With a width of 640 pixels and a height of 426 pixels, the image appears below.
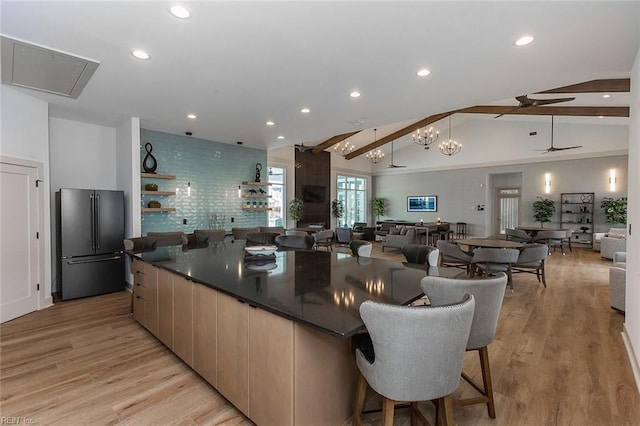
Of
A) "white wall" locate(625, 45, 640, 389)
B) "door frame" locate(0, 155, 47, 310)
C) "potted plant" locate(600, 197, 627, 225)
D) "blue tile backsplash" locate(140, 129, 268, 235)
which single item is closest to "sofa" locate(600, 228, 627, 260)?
"potted plant" locate(600, 197, 627, 225)

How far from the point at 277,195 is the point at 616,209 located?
10.3 meters

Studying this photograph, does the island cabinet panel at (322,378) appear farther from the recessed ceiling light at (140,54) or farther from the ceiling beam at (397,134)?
the ceiling beam at (397,134)

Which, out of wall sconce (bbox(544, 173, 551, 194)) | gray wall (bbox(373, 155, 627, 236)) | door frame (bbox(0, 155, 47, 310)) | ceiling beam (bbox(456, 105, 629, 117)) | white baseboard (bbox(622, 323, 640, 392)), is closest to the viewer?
white baseboard (bbox(622, 323, 640, 392))

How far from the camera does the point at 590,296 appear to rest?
4.68 m

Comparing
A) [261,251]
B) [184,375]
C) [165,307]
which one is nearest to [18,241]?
[165,307]

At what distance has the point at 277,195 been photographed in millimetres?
10133

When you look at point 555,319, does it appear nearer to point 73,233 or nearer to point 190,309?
point 190,309

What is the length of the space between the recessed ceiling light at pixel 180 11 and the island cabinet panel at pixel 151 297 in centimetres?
222

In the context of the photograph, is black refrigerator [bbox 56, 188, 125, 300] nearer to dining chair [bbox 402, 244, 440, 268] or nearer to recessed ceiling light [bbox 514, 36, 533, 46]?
dining chair [bbox 402, 244, 440, 268]

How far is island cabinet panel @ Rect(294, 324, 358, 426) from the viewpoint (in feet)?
5.25

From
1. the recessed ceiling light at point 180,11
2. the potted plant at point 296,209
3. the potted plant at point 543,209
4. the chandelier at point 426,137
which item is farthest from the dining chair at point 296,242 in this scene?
the potted plant at point 543,209

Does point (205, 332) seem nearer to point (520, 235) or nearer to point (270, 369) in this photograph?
point (270, 369)

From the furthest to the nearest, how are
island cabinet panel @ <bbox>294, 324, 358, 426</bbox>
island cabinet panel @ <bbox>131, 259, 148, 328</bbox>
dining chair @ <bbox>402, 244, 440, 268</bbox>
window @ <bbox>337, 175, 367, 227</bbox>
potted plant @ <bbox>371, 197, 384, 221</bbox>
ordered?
potted plant @ <bbox>371, 197, 384, 221</bbox>
window @ <bbox>337, 175, 367, 227</bbox>
island cabinet panel @ <bbox>131, 259, 148, 328</bbox>
dining chair @ <bbox>402, 244, 440, 268</bbox>
island cabinet panel @ <bbox>294, 324, 358, 426</bbox>

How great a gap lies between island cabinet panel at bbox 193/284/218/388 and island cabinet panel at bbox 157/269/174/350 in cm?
51
